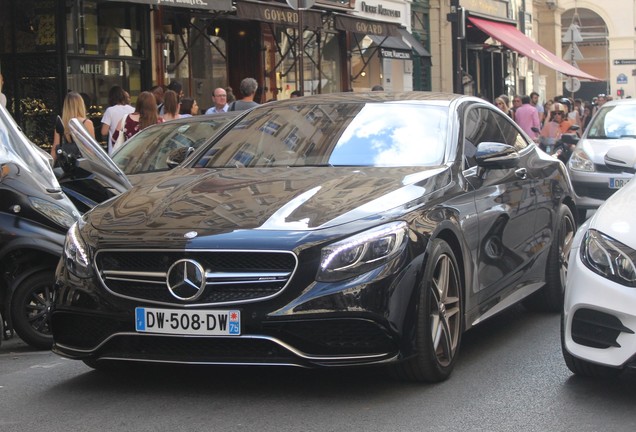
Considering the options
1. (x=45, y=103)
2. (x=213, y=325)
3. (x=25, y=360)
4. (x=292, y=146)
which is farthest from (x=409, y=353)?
(x=45, y=103)

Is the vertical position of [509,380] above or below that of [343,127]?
below

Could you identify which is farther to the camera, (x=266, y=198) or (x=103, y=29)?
(x=103, y=29)

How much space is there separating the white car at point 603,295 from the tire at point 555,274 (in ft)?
7.40

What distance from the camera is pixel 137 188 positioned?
641 centimetres

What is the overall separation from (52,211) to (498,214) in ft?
9.39

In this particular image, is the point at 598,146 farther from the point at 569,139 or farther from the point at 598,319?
the point at 598,319

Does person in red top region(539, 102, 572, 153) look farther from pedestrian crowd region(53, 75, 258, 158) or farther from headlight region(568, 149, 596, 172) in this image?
pedestrian crowd region(53, 75, 258, 158)

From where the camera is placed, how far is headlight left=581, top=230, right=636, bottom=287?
522 centimetres

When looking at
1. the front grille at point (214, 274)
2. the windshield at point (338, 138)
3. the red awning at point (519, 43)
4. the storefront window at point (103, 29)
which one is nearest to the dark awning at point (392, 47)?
the red awning at point (519, 43)

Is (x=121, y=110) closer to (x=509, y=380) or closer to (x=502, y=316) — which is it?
(x=502, y=316)

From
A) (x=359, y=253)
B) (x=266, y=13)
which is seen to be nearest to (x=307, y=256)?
(x=359, y=253)

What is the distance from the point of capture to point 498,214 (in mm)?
6844

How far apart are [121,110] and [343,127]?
8103mm

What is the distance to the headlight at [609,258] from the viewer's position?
206 inches
